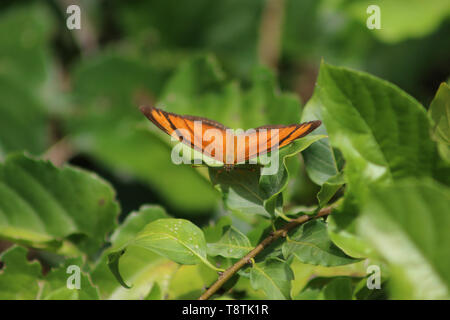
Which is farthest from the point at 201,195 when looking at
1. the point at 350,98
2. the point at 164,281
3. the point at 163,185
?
the point at 350,98

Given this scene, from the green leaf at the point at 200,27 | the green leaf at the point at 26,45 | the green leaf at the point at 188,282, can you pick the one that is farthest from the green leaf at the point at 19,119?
the green leaf at the point at 188,282

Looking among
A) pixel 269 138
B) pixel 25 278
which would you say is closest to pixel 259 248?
pixel 269 138

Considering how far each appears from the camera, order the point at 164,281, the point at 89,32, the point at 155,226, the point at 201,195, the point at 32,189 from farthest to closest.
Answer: the point at 89,32
the point at 201,195
the point at 32,189
the point at 164,281
the point at 155,226

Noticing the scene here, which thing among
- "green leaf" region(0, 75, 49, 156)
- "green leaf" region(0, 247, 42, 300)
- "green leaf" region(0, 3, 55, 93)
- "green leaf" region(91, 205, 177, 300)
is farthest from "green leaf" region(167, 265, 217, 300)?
"green leaf" region(0, 3, 55, 93)

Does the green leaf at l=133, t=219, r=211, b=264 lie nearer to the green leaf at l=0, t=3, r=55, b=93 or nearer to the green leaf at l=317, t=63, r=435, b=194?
the green leaf at l=317, t=63, r=435, b=194

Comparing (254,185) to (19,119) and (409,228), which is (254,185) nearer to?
(409,228)

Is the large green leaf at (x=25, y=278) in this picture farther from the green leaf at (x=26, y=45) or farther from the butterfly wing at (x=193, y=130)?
the green leaf at (x=26, y=45)
